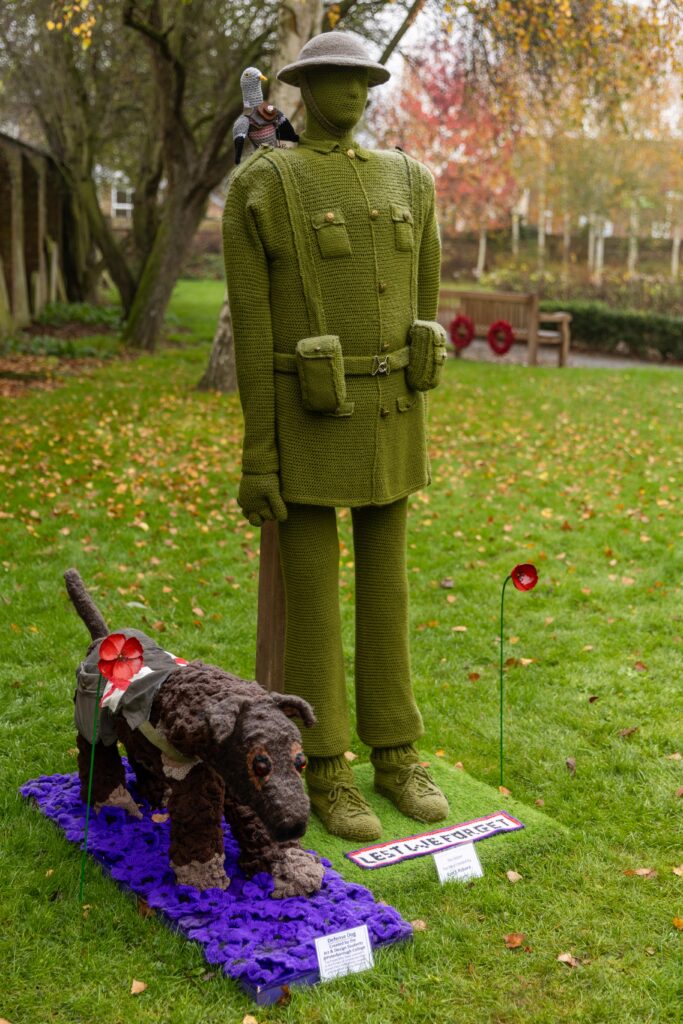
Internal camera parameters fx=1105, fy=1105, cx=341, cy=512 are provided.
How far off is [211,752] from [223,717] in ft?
0.50

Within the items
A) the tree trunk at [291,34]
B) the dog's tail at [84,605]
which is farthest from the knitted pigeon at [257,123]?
the tree trunk at [291,34]

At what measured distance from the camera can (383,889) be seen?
366 cm

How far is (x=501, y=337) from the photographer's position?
1783 centimetres

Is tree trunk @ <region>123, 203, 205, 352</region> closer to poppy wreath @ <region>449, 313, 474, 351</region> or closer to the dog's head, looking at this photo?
poppy wreath @ <region>449, 313, 474, 351</region>

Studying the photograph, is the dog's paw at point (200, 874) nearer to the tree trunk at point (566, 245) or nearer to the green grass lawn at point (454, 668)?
the green grass lawn at point (454, 668)

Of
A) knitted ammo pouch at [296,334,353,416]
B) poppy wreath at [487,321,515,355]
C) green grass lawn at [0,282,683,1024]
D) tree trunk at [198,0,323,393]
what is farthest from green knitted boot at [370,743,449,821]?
poppy wreath at [487,321,515,355]

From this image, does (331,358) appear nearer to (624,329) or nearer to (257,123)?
(257,123)

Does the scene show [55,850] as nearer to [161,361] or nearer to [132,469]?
[132,469]

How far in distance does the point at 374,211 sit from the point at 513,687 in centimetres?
271

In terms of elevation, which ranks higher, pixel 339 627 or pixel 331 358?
pixel 331 358

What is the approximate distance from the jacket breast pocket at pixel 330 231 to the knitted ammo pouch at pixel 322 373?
0.94 feet

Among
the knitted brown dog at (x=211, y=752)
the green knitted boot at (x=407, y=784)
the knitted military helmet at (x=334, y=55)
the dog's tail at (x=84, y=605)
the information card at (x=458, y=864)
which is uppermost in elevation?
the knitted military helmet at (x=334, y=55)

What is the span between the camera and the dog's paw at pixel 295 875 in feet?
11.5

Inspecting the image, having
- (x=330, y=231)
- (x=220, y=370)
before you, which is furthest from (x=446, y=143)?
(x=330, y=231)
